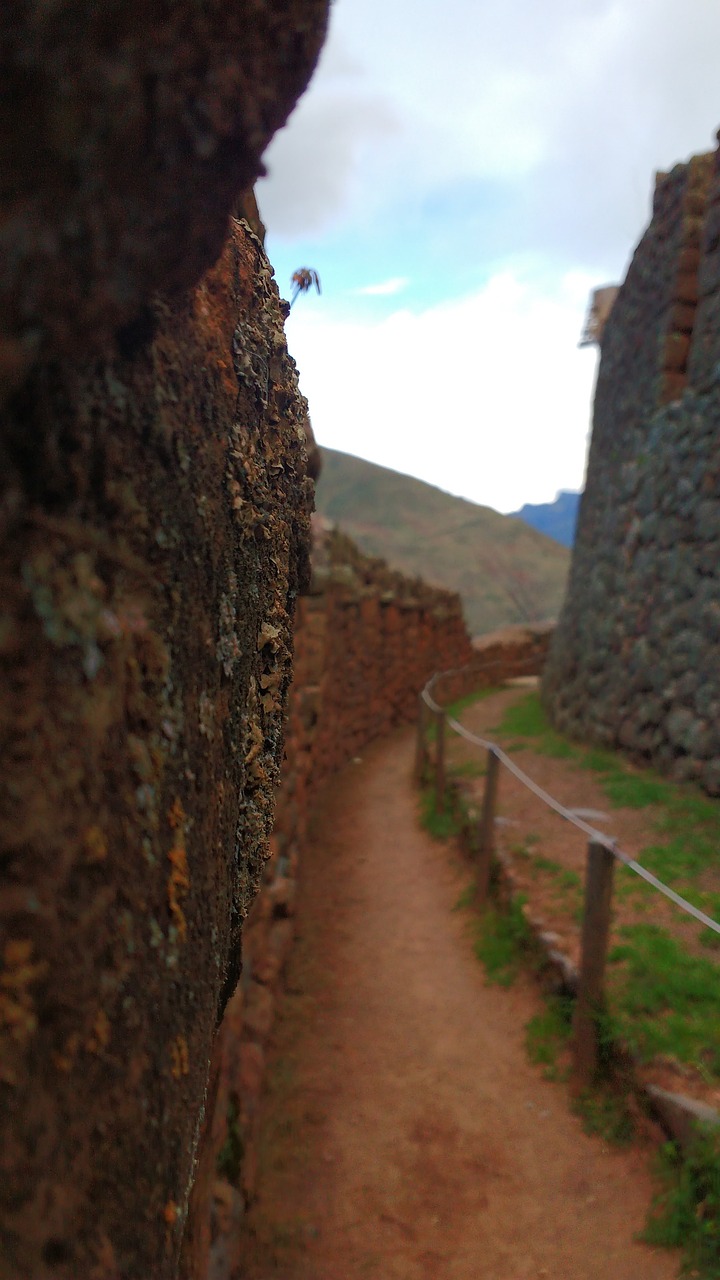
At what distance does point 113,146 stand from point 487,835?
4.66 meters

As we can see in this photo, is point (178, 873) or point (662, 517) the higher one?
point (662, 517)

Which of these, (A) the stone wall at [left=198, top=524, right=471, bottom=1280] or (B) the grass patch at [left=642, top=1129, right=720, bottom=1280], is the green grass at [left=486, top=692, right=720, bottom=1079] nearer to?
(B) the grass patch at [left=642, top=1129, right=720, bottom=1280]

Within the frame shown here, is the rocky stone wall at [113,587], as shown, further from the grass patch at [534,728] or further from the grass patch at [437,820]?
the grass patch at [534,728]

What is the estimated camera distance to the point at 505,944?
4.27 m

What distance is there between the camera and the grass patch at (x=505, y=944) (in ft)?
13.3

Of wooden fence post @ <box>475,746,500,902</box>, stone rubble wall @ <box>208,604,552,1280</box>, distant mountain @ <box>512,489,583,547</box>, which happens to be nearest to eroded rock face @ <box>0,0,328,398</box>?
stone rubble wall @ <box>208,604,552,1280</box>

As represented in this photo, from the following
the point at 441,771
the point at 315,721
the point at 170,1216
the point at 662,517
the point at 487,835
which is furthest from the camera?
the point at 441,771

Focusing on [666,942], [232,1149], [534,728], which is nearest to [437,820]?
[534,728]

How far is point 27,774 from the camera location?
50 centimetres

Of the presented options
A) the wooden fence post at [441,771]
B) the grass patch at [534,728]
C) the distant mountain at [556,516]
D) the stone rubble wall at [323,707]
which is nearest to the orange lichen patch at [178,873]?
the stone rubble wall at [323,707]

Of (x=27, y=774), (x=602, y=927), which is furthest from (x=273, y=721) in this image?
(x=602, y=927)

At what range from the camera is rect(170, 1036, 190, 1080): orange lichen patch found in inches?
30.0

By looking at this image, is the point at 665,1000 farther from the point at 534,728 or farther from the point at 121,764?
the point at 534,728

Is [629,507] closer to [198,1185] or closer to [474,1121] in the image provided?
[474,1121]
